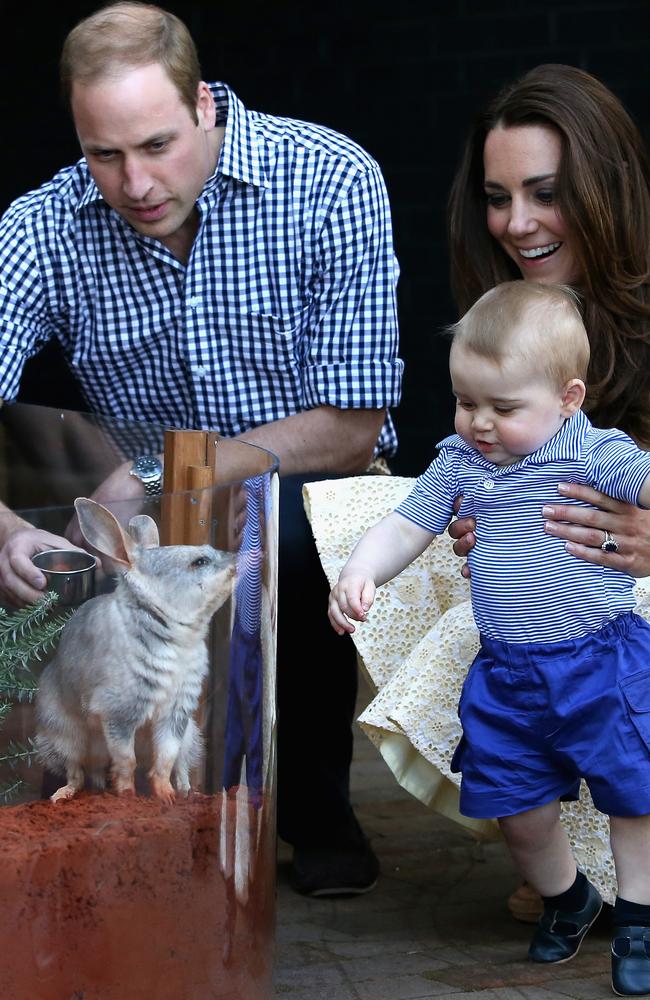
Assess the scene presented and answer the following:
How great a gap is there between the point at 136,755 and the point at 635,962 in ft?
2.82

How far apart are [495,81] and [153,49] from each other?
2.54 meters

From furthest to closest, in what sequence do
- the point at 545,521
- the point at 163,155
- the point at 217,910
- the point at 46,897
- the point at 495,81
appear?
the point at 495,81 < the point at 163,155 < the point at 545,521 < the point at 217,910 < the point at 46,897

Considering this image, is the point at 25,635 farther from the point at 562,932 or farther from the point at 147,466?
the point at 562,932

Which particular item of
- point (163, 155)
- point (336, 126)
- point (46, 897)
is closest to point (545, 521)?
point (46, 897)

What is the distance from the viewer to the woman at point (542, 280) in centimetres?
238

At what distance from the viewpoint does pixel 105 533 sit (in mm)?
1694

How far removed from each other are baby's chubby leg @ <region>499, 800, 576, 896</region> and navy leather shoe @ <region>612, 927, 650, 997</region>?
0.47ft

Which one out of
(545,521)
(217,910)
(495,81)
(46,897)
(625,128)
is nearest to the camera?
(46,897)

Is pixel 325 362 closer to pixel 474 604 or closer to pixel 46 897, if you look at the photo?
pixel 474 604

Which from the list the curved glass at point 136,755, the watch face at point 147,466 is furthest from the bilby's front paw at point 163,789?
the watch face at point 147,466

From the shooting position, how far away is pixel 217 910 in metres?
1.81

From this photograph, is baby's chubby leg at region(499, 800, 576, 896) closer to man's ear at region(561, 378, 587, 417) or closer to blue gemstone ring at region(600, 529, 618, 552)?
blue gemstone ring at region(600, 529, 618, 552)

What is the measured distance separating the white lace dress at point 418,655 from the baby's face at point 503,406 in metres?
0.38

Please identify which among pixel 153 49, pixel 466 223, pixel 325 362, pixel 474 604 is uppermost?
pixel 153 49
